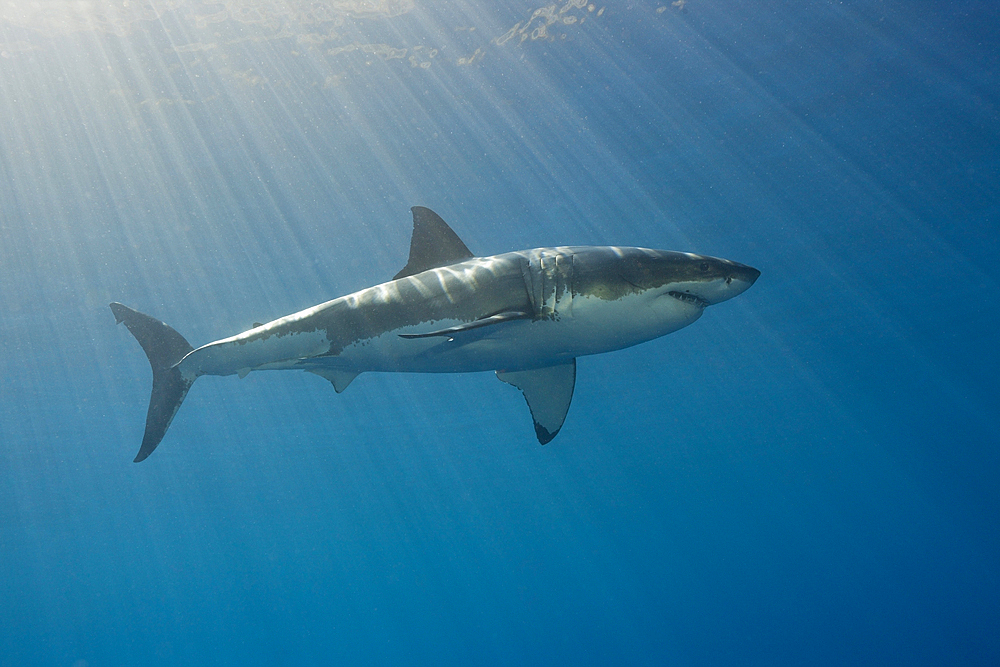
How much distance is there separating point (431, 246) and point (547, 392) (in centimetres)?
165

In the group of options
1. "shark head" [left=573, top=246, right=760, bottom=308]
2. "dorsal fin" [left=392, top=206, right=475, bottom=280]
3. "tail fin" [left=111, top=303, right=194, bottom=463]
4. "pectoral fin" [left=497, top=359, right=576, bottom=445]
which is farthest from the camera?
"tail fin" [left=111, top=303, right=194, bottom=463]

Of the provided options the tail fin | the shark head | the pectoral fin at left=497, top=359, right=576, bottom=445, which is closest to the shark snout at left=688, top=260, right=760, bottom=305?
the shark head

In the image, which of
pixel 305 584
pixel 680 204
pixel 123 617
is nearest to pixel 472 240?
pixel 680 204

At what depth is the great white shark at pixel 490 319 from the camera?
11.5 feet

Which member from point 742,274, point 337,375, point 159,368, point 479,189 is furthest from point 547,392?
point 479,189

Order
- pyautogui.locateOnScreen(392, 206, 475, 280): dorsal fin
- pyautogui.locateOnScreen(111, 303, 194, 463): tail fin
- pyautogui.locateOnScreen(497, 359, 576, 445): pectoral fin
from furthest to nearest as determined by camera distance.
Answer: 1. pyautogui.locateOnScreen(111, 303, 194, 463): tail fin
2. pyautogui.locateOnScreen(497, 359, 576, 445): pectoral fin
3. pyautogui.locateOnScreen(392, 206, 475, 280): dorsal fin

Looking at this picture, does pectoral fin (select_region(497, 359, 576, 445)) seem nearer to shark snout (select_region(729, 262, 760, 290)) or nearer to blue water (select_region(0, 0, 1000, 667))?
shark snout (select_region(729, 262, 760, 290))

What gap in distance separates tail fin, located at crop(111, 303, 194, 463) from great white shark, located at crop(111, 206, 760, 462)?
0.05 ft

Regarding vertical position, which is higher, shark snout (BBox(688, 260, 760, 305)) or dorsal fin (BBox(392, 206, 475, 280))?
shark snout (BBox(688, 260, 760, 305))

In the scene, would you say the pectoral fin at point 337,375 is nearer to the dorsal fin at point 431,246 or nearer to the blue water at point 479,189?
the dorsal fin at point 431,246

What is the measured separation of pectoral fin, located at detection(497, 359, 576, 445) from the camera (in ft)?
15.7

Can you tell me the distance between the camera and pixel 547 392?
4.85m

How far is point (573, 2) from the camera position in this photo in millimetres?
10312

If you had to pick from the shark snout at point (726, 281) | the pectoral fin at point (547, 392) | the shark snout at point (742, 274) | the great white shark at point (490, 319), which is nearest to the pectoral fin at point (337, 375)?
the great white shark at point (490, 319)
